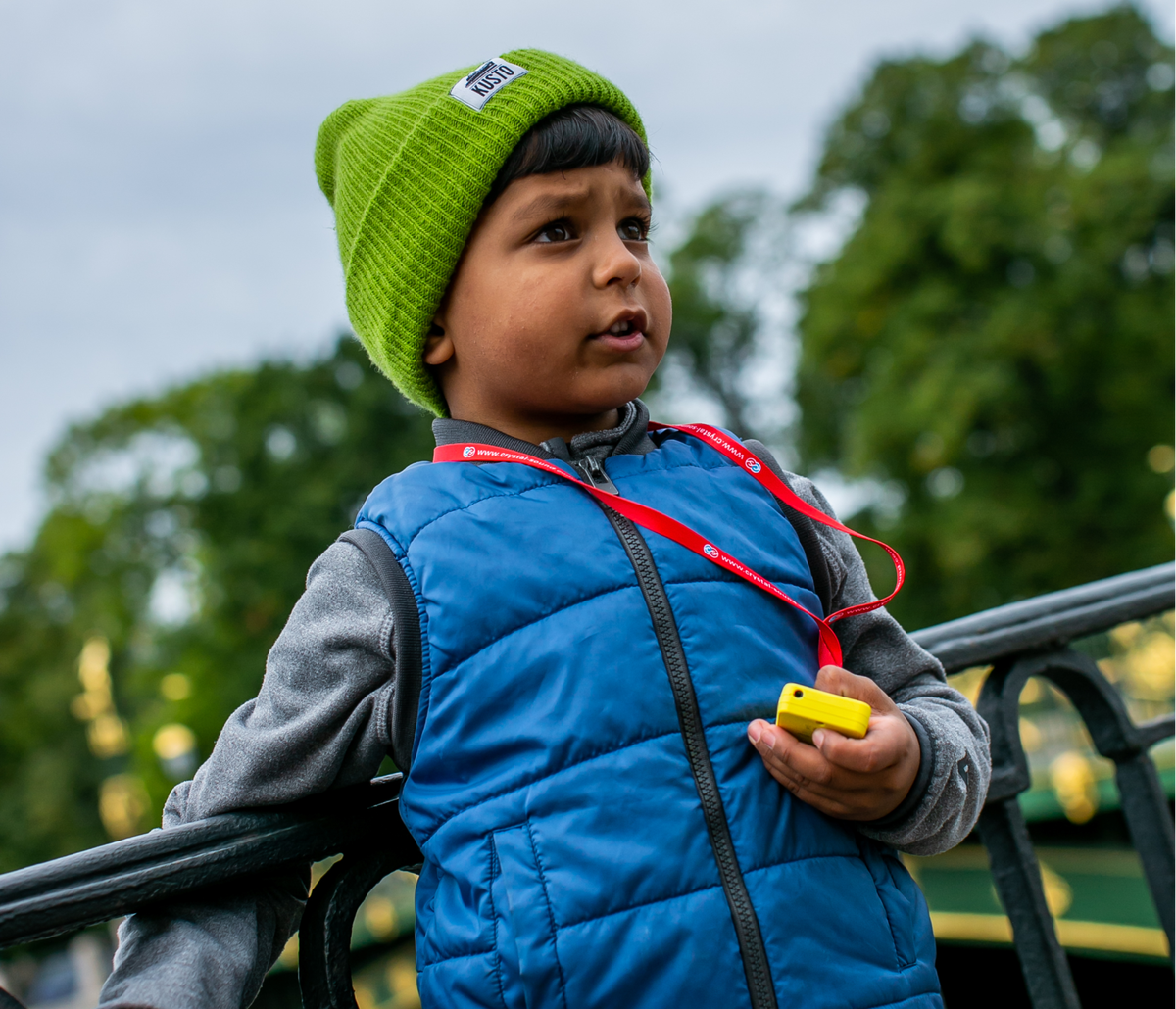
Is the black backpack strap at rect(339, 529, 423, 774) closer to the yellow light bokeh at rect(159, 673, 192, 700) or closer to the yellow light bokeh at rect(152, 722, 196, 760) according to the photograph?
the yellow light bokeh at rect(152, 722, 196, 760)

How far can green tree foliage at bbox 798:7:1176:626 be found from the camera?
57.6ft

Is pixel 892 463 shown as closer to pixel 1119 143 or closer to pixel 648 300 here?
pixel 1119 143

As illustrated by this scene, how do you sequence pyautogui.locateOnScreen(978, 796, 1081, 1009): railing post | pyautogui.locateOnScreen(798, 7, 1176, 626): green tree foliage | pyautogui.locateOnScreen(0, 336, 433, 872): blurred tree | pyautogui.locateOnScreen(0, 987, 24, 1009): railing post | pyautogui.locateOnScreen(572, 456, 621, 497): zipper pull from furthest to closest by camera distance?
pyautogui.locateOnScreen(0, 336, 433, 872): blurred tree, pyautogui.locateOnScreen(798, 7, 1176, 626): green tree foliage, pyautogui.locateOnScreen(978, 796, 1081, 1009): railing post, pyautogui.locateOnScreen(572, 456, 621, 497): zipper pull, pyautogui.locateOnScreen(0, 987, 24, 1009): railing post

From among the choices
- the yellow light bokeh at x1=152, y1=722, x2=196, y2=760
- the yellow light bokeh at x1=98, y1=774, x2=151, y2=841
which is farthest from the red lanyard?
the yellow light bokeh at x1=98, y1=774, x2=151, y2=841

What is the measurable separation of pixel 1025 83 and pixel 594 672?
71.3ft

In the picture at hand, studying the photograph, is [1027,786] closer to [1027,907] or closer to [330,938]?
[1027,907]

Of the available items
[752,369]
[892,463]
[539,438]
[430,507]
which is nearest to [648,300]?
[539,438]

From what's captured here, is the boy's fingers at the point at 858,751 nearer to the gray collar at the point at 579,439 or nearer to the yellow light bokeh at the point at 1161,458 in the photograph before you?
the gray collar at the point at 579,439

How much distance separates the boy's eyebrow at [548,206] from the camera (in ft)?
5.93

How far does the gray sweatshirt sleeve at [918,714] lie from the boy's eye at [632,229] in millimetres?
490

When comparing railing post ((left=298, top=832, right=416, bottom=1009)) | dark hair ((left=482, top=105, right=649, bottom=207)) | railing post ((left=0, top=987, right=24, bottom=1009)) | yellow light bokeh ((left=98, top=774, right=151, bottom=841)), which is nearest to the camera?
railing post ((left=0, top=987, right=24, bottom=1009))

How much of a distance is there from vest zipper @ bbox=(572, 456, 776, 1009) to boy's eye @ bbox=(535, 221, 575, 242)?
1.49 ft

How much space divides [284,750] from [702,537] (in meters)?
0.66

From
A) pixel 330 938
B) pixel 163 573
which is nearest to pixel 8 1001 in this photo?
pixel 330 938
